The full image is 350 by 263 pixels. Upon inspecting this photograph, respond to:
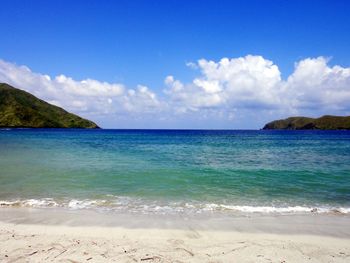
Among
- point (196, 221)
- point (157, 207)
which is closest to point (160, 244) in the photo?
point (196, 221)

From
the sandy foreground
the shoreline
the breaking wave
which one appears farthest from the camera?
the breaking wave

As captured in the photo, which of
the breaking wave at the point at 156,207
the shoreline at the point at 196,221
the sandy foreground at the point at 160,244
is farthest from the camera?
the breaking wave at the point at 156,207

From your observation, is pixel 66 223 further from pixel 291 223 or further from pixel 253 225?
pixel 291 223

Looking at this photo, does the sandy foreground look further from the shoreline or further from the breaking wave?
the breaking wave

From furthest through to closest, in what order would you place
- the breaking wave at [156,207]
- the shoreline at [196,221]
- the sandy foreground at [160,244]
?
the breaking wave at [156,207], the shoreline at [196,221], the sandy foreground at [160,244]

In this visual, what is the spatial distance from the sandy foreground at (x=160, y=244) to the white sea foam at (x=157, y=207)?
2.42 metres

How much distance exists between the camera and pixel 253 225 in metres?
10.6

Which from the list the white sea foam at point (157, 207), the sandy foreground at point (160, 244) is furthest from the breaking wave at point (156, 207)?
the sandy foreground at point (160, 244)

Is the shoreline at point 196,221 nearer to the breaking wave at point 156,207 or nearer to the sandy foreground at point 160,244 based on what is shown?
the sandy foreground at point 160,244

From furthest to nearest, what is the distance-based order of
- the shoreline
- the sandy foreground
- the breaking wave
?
the breaking wave < the shoreline < the sandy foreground

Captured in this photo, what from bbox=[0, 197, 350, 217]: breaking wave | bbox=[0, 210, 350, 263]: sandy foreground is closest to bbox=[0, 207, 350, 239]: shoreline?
bbox=[0, 210, 350, 263]: sandy foreground

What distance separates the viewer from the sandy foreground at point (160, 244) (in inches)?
300

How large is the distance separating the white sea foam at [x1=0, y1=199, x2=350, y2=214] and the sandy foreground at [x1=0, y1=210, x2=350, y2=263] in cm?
242

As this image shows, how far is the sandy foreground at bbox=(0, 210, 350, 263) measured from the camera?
7.62 m
